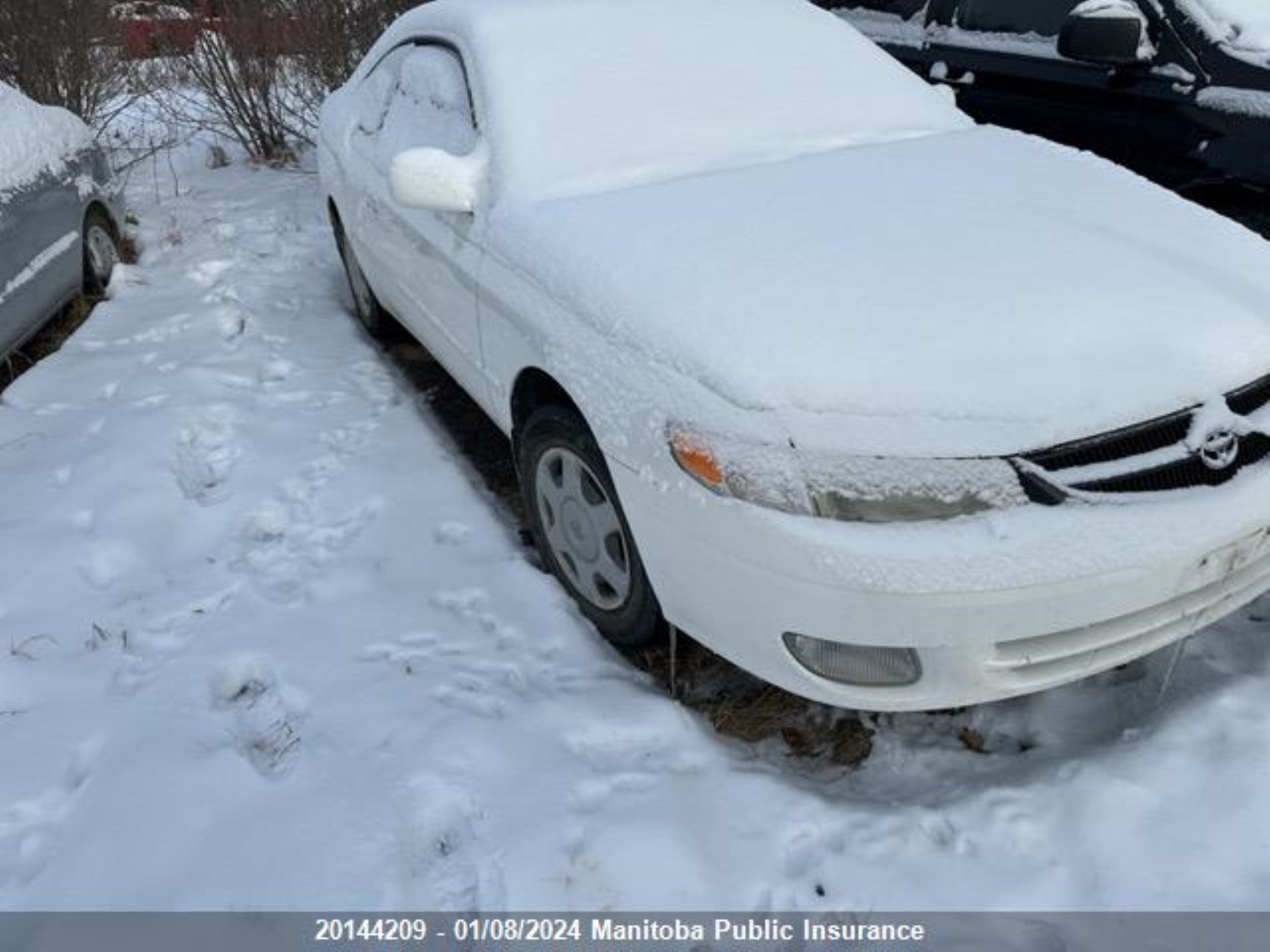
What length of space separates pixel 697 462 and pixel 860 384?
0.35m

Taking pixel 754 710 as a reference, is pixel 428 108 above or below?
above

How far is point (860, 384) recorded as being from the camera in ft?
6.27

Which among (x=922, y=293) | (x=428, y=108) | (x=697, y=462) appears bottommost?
(x=697, y=462)

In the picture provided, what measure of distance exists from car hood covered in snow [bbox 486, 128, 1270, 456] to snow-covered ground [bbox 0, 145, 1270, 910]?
805mm

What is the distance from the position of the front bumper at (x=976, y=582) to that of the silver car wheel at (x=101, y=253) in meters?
4.49

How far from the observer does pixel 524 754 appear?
2.23 m

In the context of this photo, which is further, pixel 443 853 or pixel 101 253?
pixel 101 253

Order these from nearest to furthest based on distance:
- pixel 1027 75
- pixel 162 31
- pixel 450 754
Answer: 1. pixel 450 754
2. pixel 1027 75
3. pixel 162 31

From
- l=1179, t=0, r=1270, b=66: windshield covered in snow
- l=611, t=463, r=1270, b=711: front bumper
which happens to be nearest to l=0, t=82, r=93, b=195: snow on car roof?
l=611, t=463, r=1270, b=711: front bumper

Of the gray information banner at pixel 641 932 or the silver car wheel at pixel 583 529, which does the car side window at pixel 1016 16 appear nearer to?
the silver car wheel at pixel 583 529

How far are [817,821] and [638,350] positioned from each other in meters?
1.06

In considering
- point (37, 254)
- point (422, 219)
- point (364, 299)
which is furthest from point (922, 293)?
point (37, 254)

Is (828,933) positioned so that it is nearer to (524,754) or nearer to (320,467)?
(524,754)

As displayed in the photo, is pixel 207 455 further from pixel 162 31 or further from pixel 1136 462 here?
pixel 162 31
